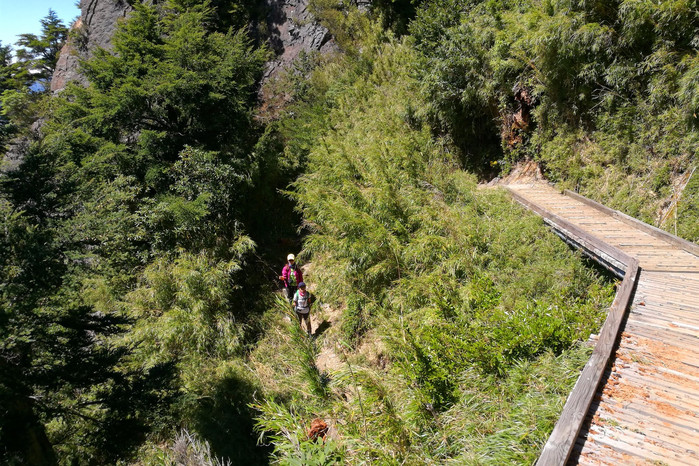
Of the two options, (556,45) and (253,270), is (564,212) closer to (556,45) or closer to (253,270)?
(556,45)

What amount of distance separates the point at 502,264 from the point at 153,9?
13.3 metres

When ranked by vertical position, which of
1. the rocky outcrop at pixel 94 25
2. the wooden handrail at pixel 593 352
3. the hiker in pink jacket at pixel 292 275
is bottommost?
the wooden handrail at pixel 593 352

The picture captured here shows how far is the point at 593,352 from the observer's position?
2.64 m

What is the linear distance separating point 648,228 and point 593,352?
3242mm

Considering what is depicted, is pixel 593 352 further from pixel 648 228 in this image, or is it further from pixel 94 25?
pixel 94 25

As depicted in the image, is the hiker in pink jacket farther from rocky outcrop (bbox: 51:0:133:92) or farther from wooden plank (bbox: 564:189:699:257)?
rocky outcrop (bbox: 51:0:133:92)

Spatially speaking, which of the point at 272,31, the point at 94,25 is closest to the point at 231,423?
the point at 272,31

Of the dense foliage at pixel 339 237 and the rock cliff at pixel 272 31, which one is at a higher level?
the rock cliff at pixel 272 31

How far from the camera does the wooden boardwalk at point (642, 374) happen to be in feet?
6.46

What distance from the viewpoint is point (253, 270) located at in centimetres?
969

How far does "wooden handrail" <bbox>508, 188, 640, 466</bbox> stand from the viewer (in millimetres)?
1941

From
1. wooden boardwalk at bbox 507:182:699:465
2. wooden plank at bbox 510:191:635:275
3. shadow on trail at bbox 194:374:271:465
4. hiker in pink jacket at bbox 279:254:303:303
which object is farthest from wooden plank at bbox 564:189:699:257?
shadow on trail at bbox 194:374:271:465

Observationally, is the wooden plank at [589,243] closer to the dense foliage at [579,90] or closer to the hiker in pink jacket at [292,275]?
the dense foliage at [579,90]

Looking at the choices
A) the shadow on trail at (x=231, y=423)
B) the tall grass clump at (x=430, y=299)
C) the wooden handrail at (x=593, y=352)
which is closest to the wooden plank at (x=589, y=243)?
the wooden handrail at (x=593, y=352)
